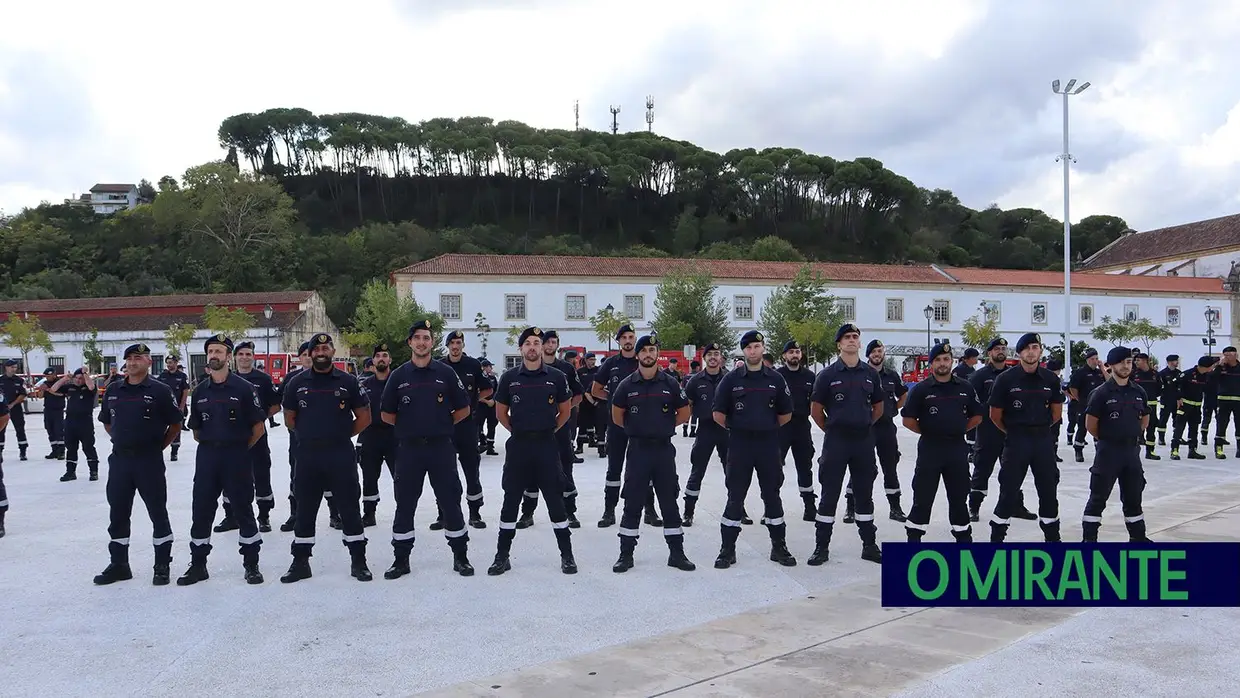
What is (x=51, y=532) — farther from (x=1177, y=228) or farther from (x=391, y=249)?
(x=1177, y=228)

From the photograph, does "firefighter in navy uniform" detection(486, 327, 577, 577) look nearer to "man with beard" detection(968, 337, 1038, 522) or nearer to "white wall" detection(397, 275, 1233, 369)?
"man with beard" detection(968, 337, 1038, 522)

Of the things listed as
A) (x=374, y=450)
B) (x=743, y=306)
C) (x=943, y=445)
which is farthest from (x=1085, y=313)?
(x=374, y=450)

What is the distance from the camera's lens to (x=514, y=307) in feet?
173

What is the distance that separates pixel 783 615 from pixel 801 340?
135 ft

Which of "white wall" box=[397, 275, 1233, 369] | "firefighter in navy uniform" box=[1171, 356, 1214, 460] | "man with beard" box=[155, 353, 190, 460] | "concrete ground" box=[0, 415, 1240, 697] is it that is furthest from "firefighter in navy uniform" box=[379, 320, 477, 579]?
"white wall" box=[397, 275, 1233, 369]

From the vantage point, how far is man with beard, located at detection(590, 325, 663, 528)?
922 centimetres

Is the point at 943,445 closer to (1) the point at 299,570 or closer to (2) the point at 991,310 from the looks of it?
(1) the point at 299,570

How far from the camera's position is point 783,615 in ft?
19.3

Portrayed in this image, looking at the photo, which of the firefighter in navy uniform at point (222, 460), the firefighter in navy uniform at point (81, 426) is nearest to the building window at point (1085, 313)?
the firefighter in navy uniform at point (81, 426)

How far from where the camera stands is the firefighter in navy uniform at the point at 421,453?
7.04m

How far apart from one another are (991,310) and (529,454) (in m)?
56.2

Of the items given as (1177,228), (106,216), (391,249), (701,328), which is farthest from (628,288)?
(106,216)

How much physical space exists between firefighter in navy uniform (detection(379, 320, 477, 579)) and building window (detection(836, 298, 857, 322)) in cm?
5075

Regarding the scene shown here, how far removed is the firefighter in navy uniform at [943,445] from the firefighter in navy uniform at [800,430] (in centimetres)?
186
